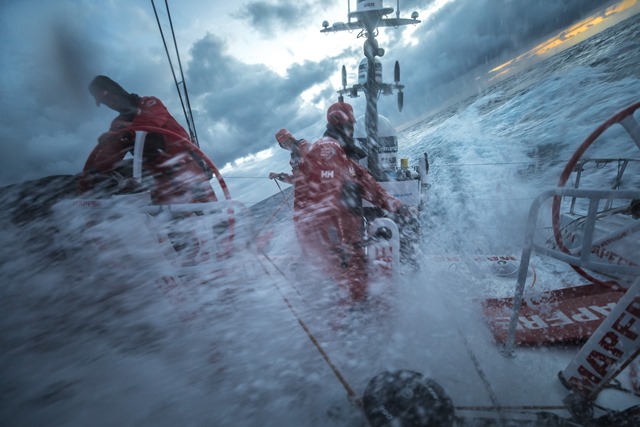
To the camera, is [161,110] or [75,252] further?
[161,110]

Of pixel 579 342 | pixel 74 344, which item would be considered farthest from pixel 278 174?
pixel 579 342

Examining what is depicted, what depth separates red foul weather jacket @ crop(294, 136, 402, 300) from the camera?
2.57 metres

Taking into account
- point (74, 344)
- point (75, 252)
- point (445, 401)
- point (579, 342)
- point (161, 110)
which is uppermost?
point (161, 110)

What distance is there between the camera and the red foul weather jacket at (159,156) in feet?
6.33

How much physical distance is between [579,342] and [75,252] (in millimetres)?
3476

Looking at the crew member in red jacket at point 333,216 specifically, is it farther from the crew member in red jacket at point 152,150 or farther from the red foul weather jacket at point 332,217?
the crew member in red jacket at point 152,150

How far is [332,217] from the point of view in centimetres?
→ 259

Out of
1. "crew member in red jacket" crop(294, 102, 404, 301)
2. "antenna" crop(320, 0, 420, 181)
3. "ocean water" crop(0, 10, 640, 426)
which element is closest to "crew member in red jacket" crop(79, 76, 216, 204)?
"ocean water" crop(0, 10, 640, 426)

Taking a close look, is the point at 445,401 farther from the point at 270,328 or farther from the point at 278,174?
the point at 278,174

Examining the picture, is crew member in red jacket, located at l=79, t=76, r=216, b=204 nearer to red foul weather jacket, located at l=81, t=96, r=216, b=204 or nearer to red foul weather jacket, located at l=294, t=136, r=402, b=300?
red foul weather jacket, located at l=81, t=96, r=216, b=204

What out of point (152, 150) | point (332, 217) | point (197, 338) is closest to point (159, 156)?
point (152, 150)

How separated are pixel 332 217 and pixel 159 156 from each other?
1476mm

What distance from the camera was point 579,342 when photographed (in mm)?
2076

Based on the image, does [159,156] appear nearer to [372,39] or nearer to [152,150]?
[152,150]
